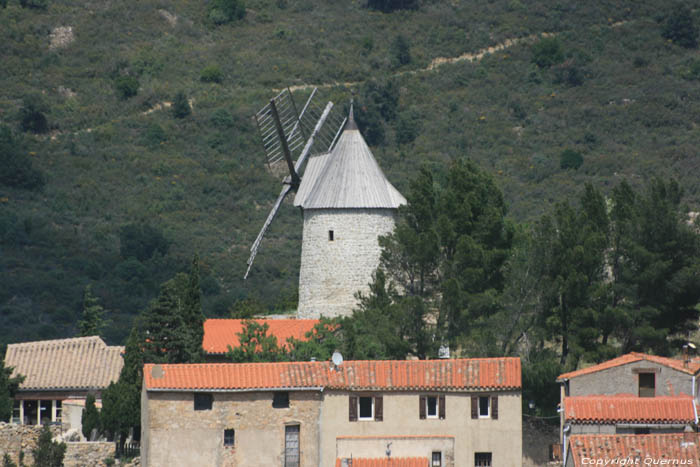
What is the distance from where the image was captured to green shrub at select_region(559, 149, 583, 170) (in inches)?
3398

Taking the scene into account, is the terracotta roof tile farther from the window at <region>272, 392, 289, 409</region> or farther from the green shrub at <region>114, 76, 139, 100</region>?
the green shrub at <region>114, 76, 139, 100</region>

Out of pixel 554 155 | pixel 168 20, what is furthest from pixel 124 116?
pixel 554 155

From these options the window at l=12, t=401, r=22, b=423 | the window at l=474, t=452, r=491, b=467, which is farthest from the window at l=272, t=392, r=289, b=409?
the window at l=12, t=401, r=22, b=423

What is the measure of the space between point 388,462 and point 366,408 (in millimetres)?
1813

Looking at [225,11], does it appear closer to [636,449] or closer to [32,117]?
[32,117]

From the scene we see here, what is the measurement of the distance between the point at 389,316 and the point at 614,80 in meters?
56.6

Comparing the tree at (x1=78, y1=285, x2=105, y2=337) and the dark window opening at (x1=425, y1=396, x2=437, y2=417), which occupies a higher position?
the tree at (x1=78, y1=285, x2=105, y2=337)

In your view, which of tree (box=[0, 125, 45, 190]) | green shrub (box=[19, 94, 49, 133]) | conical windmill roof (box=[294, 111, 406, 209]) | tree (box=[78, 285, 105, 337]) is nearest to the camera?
conical windmill roof (box=[294, 111, 406, 209])

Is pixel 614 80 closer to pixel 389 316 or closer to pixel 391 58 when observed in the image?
pixel 391 58

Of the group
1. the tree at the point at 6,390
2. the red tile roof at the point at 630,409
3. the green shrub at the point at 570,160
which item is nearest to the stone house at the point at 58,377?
the tree at the point at 6,390

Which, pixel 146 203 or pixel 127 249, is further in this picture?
pixel 146 203

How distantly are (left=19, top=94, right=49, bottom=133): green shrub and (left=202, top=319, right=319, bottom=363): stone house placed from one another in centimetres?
4656

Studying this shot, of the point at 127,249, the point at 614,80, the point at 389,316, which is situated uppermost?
the point at 614,80

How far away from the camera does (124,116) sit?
9831cm
